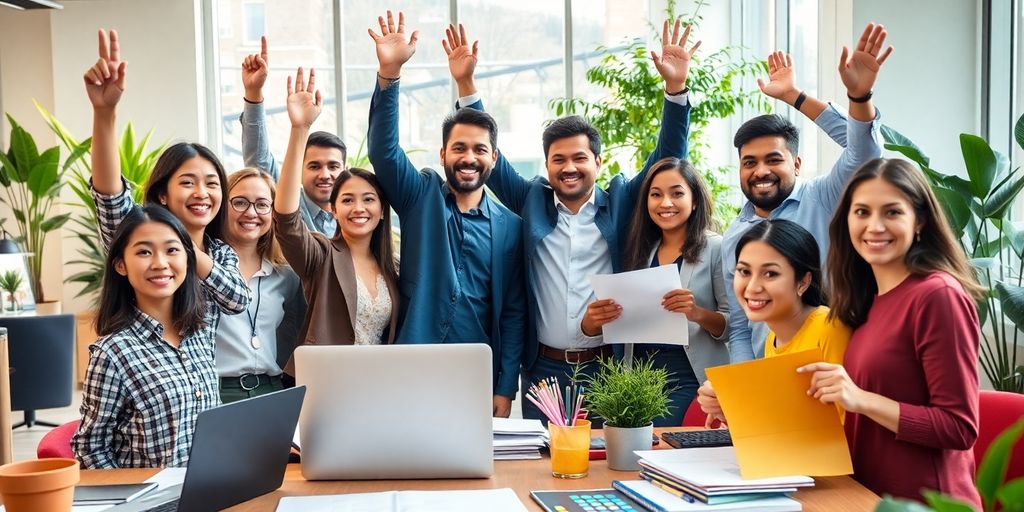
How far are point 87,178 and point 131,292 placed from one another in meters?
5.40

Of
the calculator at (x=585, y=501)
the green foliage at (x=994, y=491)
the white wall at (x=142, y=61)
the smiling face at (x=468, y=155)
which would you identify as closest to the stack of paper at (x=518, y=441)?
the calculator at (x=585, y=501)

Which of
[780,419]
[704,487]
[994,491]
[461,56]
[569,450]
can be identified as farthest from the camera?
[461,56]

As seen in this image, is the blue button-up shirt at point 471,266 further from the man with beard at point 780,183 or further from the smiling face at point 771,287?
the smiling face at point 771,287

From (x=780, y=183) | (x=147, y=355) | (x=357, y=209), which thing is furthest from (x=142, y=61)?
(x=780, y=183)

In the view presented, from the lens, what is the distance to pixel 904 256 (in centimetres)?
184

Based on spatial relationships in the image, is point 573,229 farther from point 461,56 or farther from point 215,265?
point 215,265

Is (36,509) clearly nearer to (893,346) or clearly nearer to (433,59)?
(893,346)

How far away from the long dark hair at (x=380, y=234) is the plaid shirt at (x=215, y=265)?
50 centimetres

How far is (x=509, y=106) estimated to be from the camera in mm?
7785

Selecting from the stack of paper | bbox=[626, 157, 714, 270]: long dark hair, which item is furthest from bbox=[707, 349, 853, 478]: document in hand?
bbox=[626, 157, 714, 270]: long dark hair

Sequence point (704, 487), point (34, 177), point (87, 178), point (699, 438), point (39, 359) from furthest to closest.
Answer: point (87, 178)
point (34, 177)
point (39, 359)
point (699, 438)
point (704, 487)

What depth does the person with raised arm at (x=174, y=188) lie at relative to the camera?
2482 mm

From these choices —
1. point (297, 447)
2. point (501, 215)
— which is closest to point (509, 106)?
point (501, 215)

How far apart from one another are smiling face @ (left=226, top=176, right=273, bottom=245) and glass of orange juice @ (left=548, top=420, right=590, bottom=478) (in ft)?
4.69
